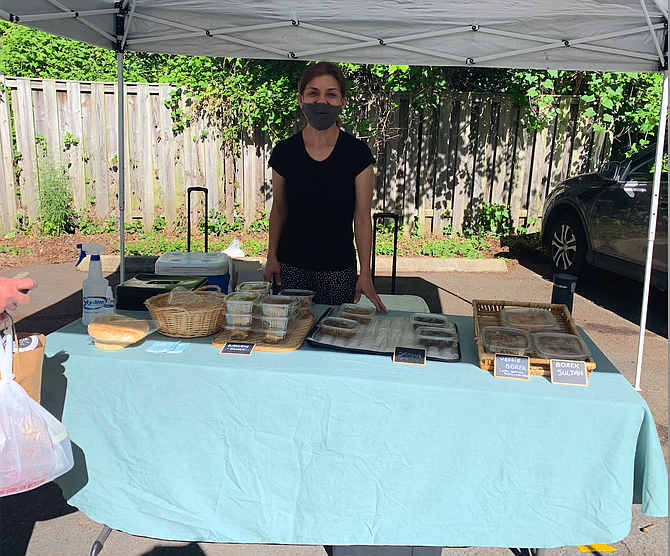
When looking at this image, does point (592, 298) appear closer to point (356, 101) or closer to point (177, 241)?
point (356, 101)

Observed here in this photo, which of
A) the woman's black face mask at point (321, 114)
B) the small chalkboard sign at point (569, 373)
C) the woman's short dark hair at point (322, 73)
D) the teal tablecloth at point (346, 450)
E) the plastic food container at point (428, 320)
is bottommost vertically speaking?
the teal tablecloth at point (346, 450)

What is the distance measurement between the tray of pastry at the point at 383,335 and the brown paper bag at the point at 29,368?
96 centimetres

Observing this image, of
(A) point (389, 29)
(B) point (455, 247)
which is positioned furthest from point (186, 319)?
(B) point (455, 247)

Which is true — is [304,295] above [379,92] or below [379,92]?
below

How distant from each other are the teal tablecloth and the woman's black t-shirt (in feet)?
2.98

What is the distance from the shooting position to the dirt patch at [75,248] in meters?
7.07

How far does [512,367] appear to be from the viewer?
2027mm

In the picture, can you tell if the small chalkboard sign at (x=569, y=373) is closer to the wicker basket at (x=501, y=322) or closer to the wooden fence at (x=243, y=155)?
the wicker basket at (x=501, y=322)

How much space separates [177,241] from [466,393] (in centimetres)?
641

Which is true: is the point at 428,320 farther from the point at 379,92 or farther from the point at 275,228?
the point at 379,92

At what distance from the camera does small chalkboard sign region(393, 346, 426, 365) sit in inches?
83.2

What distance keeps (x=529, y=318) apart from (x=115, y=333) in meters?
1.69

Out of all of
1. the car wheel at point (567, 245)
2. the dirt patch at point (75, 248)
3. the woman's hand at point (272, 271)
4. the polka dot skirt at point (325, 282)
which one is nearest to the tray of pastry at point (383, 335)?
the polka dot skirt at point (325, 282)

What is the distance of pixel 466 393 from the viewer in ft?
6.35
